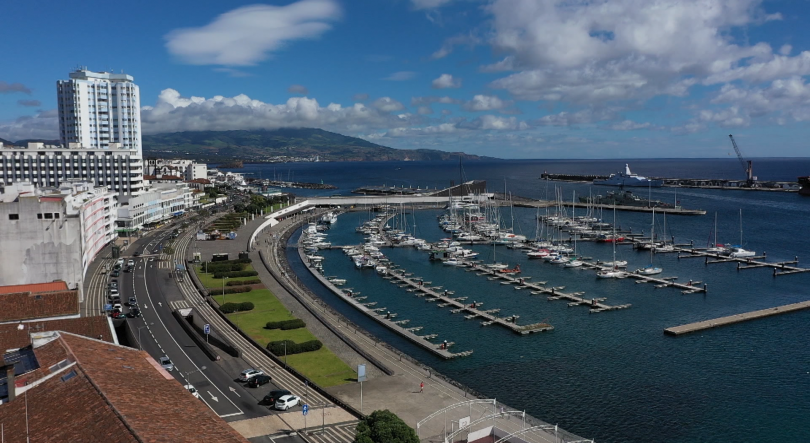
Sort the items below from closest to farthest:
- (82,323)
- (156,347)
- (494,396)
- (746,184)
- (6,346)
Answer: (6,346) < (82,323) < (494,396) < (156,347) < (746,184)

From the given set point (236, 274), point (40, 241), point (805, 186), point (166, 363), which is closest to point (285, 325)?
point (166, 363)

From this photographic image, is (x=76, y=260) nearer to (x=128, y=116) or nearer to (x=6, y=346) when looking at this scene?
(x=6, y=346)

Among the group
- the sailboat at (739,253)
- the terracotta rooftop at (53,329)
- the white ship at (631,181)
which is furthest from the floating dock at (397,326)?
the white ship at (631,181)

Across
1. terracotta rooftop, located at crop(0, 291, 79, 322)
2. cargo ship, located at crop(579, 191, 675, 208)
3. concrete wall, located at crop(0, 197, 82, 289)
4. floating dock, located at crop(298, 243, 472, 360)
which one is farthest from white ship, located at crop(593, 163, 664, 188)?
terracotta rooftop, located at crop(0, 291, 79, 322)

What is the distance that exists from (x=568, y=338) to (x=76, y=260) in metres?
38.8

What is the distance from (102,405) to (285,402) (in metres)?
11.3

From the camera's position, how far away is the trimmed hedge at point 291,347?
36438 millimetres

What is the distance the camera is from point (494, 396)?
1308 inches

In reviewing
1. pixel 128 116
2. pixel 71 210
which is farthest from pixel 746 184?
pixel 71 210

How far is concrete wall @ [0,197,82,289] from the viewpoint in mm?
43844

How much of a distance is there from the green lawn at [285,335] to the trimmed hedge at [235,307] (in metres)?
0.49

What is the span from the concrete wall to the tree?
34.1 m

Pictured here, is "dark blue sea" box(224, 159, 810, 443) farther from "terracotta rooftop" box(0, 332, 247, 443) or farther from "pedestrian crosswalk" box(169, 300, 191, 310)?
"terracotta rooftop" box(0, 332, 247, 443)

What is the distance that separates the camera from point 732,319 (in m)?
47.3
